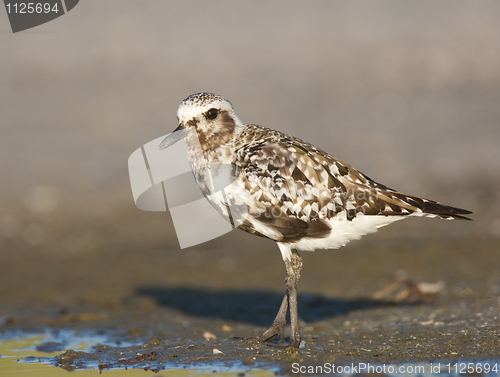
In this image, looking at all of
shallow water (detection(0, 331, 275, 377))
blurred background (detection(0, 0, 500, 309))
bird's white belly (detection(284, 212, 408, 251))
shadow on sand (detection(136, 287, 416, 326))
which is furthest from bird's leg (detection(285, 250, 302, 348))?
blurred background (detection(0, 0, 500, 309))

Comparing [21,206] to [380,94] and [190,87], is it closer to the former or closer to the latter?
[190,87]

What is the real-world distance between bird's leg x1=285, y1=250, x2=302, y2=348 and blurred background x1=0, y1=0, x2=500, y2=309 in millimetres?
4259

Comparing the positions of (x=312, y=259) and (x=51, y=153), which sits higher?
(x=51, y=153)

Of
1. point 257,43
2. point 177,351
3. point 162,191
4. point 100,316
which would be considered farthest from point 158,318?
point 257,43

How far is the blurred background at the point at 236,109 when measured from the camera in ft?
46.3

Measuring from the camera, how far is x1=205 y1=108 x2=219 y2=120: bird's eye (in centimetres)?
807

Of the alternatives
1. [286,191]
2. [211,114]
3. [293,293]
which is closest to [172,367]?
[293,293]

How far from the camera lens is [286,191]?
7637 mm

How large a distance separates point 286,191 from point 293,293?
4.39 ft

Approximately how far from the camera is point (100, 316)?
34.5 ft

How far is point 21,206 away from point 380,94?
46.3 feet

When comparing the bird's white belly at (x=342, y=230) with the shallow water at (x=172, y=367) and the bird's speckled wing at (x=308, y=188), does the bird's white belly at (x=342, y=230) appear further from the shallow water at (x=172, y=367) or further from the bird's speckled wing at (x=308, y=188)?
the shallow water at (x=172, y=367)

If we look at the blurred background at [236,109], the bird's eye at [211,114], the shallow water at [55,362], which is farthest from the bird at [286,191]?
the blurred background at [236,109]

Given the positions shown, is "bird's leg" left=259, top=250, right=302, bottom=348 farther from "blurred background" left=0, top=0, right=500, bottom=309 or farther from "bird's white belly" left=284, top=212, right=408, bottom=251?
"blurred background" left=0, top=0, right=500, bottom=309
